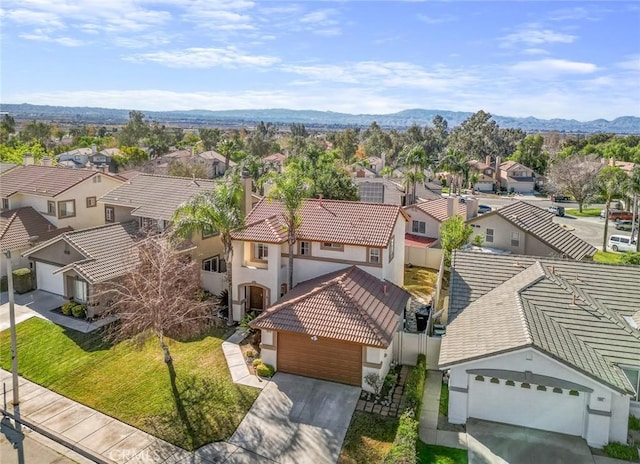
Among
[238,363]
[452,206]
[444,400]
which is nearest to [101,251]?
[238,363]

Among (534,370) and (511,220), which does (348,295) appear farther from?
(511,220)

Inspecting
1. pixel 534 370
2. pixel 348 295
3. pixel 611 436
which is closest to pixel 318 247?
pixel 348 295

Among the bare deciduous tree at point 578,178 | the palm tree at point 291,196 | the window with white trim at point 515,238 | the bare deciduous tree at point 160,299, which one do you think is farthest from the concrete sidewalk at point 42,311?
the bare deciduous tree at point 578,178

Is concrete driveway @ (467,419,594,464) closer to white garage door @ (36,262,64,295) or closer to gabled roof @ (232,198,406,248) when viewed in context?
gabled roof @ (232,198,406,248)

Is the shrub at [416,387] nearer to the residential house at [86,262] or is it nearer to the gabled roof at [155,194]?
the residential house at [86,262]

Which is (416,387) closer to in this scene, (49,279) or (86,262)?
(86,262)

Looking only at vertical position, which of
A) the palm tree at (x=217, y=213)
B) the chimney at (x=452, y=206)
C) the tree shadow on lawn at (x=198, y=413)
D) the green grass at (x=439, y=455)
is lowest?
the tree shadow on lawn at (x=198, y=413)
